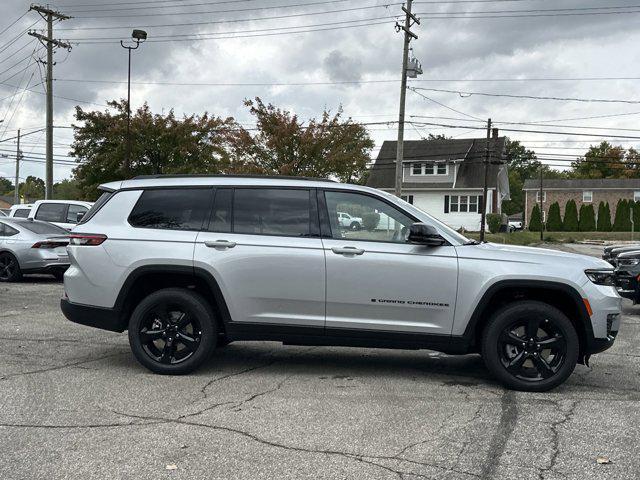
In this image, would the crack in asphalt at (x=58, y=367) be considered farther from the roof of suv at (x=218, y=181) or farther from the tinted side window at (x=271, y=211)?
the tinted side window at (x=271, y=211)

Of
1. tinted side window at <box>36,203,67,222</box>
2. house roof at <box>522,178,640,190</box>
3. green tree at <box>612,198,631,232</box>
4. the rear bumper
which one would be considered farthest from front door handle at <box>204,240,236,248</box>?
house roof at <box>522,178,640,190</box>

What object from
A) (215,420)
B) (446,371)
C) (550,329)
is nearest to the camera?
(215,420)

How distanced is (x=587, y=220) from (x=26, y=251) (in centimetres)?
5622

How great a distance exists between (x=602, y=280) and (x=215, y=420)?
11.6 ft

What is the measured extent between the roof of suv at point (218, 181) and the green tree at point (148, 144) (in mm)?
35587

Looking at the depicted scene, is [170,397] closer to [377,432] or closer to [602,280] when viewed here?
[377,432]

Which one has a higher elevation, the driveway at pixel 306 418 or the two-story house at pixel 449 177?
the two-story house at pixel 449 177

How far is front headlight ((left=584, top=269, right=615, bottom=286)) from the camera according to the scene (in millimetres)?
5969

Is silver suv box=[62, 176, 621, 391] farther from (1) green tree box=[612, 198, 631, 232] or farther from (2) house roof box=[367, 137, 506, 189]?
(1) green tree box=[612, 198, 631, 232]

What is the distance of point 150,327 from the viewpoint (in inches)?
251

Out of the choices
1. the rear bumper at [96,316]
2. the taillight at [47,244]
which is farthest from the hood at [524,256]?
the taillight at [47,244]

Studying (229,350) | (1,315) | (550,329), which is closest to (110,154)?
(1,315)

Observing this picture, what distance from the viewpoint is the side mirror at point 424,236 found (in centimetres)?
584

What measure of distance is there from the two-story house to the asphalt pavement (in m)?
46.6
